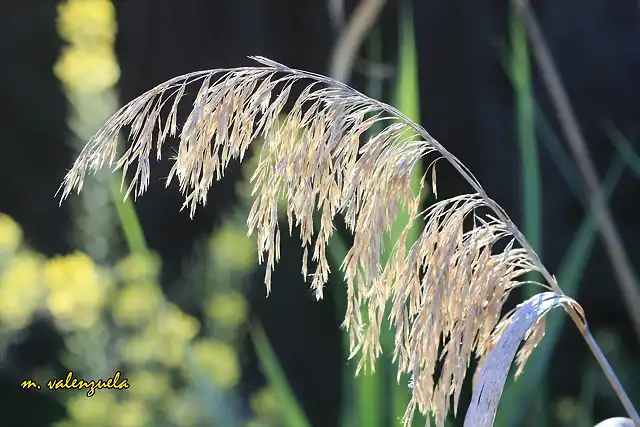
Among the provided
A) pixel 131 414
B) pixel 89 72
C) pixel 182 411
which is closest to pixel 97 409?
pixel 131 414

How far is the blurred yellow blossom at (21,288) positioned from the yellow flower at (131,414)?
0.99 ft

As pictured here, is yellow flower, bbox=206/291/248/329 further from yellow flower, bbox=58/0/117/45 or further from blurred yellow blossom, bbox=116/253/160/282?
yellow flower, bbox=58/0/117/45

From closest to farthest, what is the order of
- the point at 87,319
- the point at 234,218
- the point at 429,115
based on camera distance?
the point at 87,319 < the point at 234,218 < the point at 429,115

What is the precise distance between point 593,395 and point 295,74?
1.43m

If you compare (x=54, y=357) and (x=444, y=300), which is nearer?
(x=444, y=300)

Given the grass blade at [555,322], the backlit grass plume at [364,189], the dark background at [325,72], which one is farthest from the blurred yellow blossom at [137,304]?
the backlit grass plume at [364,189]

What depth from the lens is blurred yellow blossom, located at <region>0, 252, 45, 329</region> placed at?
1.63 m

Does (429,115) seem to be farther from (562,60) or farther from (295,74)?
(295,74)

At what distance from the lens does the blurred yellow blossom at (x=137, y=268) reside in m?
1.61

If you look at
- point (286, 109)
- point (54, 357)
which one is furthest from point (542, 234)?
point (54, 357)

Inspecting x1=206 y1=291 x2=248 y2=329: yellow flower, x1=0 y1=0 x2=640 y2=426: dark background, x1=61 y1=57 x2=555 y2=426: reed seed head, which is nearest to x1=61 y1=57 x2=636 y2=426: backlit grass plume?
x1=61 y1=57 x2=555 y2=426: reed seed head

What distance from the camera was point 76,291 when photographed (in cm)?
159

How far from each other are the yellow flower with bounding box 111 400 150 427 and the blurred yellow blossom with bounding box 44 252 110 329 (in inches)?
7.8

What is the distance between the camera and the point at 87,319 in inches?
62.8
